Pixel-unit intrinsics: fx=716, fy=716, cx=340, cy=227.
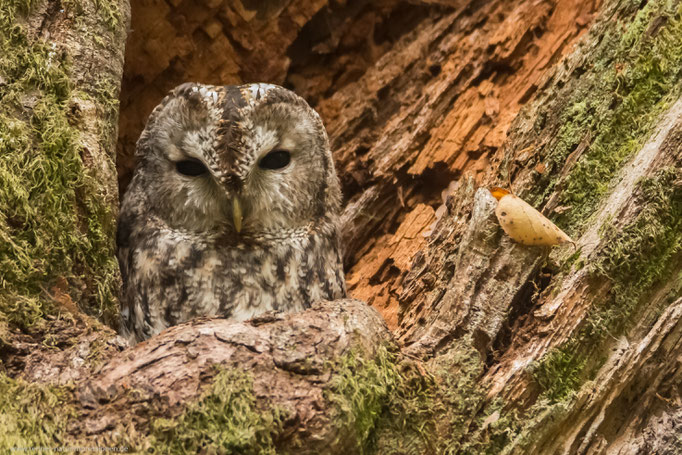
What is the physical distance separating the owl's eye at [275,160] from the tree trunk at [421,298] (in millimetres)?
Answer: 470

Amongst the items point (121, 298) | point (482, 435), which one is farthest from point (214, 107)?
point (482, 435)

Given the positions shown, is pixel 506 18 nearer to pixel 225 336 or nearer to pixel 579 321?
pixel 579 321

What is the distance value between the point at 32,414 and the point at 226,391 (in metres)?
0.42

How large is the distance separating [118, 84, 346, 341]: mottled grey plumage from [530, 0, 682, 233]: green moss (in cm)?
79

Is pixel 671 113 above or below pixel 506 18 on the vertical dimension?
below

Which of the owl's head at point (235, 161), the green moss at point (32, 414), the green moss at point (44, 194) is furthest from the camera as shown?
the owl's head at point (235, 161)

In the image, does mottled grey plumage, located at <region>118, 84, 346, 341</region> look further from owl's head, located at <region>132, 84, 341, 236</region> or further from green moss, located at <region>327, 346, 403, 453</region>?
green moss, located at <region>327, 346, 403, 453</region>

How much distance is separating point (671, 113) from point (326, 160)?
3.63 ft

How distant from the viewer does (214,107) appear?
7.14 feet

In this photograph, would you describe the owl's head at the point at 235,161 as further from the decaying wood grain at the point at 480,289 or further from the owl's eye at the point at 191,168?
the decaying wood grain at the point at 480,289

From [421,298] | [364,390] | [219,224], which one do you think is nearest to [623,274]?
[421,298]

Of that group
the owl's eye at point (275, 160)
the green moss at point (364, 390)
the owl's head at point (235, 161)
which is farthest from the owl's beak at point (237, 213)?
the green moss at point (364, 390)

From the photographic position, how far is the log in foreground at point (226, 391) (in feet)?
5.02

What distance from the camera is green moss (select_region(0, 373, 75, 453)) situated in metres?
1.50
